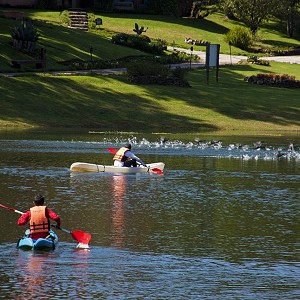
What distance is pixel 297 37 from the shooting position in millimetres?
122562

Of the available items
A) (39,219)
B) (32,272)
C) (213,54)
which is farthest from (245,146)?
(32,272)

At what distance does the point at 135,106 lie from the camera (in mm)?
70125

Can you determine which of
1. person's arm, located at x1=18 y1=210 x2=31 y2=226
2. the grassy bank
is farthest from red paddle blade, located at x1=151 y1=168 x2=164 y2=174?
the grassy bank

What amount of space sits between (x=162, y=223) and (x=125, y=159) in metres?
12.9

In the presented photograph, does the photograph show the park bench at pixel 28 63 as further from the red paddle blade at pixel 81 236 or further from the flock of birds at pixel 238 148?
the red paddle blade at pixel 81 236

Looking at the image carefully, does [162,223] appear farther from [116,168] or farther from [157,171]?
[116,168]

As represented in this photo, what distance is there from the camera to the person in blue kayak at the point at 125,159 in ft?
140

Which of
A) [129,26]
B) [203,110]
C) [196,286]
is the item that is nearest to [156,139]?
[203,110]

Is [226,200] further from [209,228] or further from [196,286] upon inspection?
[196,286]

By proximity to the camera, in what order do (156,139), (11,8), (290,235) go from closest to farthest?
(290,235) < (156,139) < (11,8)

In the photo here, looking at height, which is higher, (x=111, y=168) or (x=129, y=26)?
(x=129, y=26)

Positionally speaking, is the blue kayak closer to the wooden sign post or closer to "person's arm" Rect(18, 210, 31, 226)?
"person's arm" Rect(18, 210, 31, 226)

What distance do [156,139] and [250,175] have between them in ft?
50.2

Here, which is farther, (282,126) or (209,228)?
(282,126)
